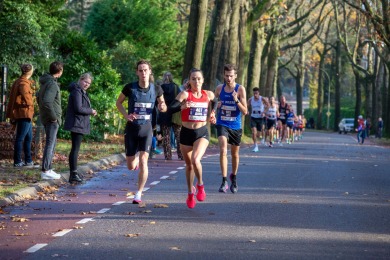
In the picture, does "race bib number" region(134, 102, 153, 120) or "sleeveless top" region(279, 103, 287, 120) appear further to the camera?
"sleeveless top" region(279, 103, 287, 120)

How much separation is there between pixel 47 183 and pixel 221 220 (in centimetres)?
498

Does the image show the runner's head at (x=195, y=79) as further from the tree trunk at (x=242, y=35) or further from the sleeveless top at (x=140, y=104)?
the tree trunk at (x=242, y=35)

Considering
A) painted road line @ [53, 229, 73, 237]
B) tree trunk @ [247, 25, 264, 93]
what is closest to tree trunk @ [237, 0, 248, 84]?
tree trunk @ [247, 25, 264, 93]

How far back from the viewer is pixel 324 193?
16422mm

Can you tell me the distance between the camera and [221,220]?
12273 millimetres

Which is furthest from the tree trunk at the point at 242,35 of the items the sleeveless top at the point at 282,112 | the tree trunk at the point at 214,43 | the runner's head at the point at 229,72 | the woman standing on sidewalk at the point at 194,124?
the woman standing on sidewalk at the point at 194,124

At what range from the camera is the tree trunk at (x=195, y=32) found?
32938 millimetres

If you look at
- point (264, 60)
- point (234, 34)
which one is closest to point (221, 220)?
point (234, 34)

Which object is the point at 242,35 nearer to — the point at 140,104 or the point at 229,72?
the point at 229,72

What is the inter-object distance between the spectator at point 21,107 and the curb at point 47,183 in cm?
125

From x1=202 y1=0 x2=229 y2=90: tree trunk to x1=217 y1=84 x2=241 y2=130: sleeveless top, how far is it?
2031cm

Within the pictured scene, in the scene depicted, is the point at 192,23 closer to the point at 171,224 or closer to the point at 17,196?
the point at 17,196

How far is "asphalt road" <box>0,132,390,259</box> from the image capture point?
9742mm

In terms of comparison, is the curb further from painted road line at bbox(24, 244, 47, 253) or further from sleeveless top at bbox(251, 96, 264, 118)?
sleeveless top at bbox(251, 96, 264, 118)
